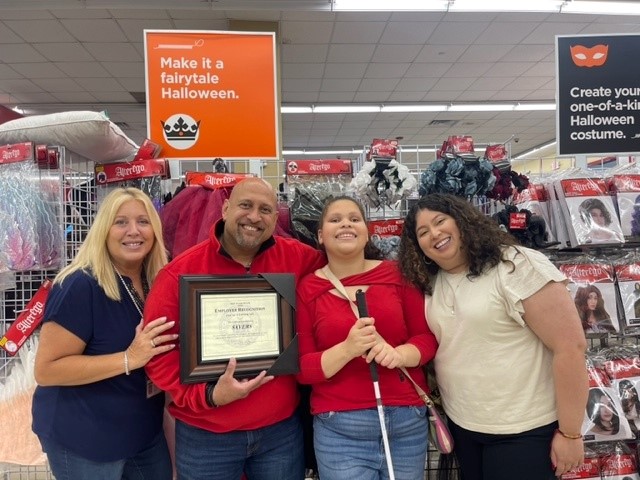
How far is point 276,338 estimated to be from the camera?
1516 millimetres

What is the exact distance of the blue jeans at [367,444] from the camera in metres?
1.54

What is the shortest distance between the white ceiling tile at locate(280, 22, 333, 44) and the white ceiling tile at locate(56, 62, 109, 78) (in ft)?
9.91

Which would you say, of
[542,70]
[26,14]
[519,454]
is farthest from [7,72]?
[542,70]

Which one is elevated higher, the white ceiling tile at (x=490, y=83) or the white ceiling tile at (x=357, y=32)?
the white ceiling tile at (x=490, y=83)

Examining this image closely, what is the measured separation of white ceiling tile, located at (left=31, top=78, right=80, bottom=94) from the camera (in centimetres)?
746

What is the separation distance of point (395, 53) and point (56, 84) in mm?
5542

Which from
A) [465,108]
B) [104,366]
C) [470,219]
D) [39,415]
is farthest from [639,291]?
[465,108]

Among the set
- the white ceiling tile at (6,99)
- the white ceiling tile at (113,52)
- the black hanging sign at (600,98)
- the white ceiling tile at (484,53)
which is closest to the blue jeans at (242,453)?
the black hanging sign at (600,98)

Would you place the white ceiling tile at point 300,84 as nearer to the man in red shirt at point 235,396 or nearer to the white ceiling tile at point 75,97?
the white ceiling tile at point 75,97

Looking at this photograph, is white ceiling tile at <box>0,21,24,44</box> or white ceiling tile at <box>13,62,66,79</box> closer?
white ceiling tile at <box>0,21,24,44</box>

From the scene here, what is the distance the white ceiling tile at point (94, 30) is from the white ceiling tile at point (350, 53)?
2870mm

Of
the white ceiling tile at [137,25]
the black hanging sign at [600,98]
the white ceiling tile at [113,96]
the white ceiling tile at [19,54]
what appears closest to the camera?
the black hanging sign at [600,98]

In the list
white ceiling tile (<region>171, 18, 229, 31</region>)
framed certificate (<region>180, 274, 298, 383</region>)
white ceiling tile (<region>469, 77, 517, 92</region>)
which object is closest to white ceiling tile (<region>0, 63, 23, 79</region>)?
white ceiling tile (<region>171, 18, 229, 31</region>)

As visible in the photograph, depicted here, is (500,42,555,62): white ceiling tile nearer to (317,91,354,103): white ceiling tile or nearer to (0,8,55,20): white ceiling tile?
(317,91,354,103): white ceiling tile
